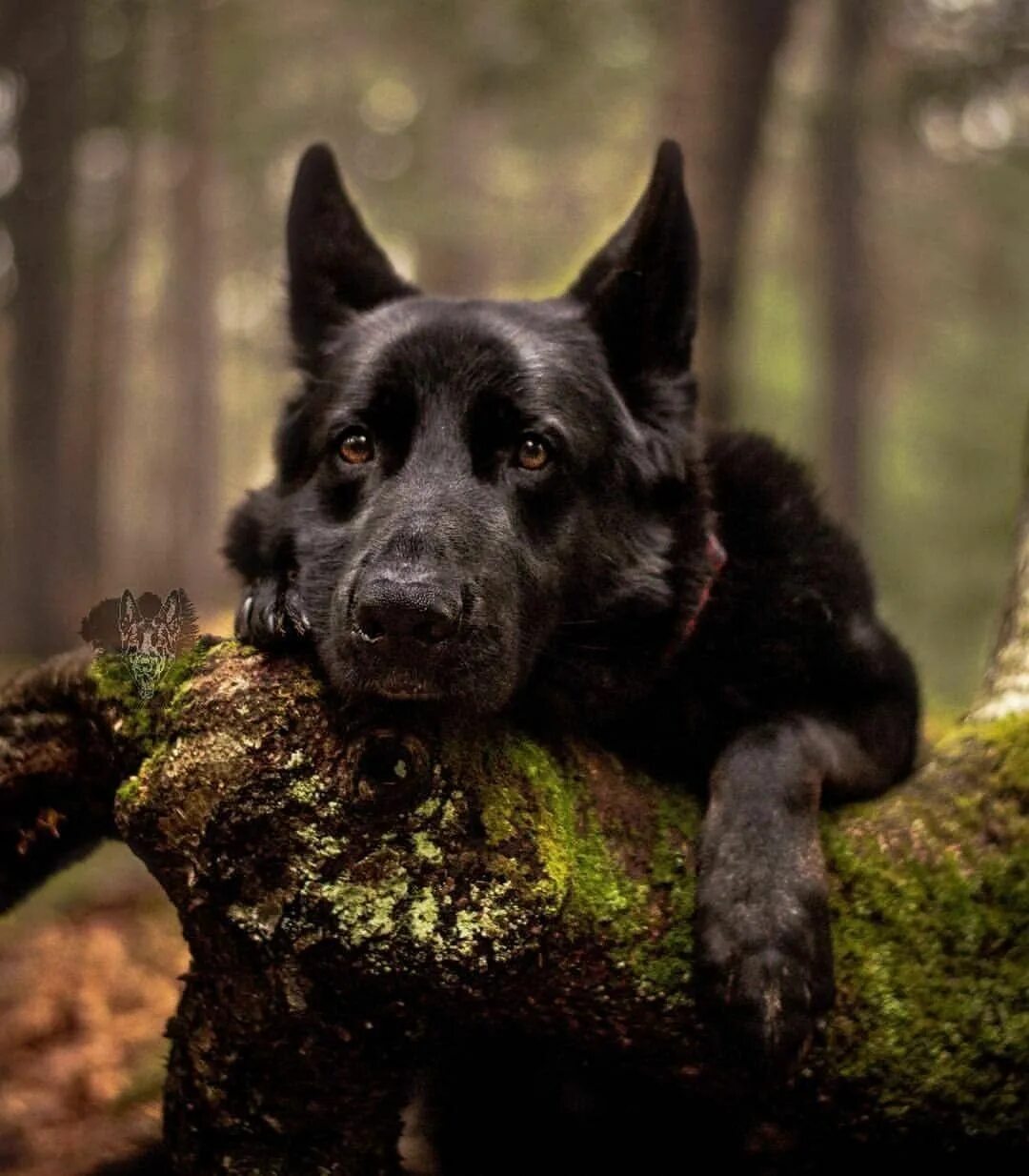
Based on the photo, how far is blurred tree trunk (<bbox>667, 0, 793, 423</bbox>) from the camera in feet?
25.7

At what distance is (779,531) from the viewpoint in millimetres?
3547

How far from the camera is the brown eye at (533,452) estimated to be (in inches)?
123

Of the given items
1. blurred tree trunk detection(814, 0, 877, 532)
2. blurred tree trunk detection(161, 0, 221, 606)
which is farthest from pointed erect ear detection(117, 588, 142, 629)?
blurred tree trunk detection(161, 0, 221, 606)

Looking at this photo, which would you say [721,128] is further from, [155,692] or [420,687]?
[155,692]

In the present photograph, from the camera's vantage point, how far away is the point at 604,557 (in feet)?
10.5

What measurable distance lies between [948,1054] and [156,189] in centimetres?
2245

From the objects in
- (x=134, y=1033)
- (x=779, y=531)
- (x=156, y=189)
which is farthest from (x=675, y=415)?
(x=156, y=189)

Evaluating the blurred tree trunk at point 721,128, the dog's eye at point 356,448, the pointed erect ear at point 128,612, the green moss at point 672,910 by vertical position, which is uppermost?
the blurred tree trunk at point 721,128

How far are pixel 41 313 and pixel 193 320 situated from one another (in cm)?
873

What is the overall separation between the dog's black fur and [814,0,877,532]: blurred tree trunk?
981cm

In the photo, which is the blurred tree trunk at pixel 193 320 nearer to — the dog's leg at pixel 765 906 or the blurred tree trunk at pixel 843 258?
the blurred tree trunk at pixel 843 258

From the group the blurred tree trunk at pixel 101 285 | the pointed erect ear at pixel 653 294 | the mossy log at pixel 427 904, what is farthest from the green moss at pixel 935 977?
the blurred tree trunk at pixel 101 285

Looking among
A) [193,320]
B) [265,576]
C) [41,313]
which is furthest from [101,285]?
[265,576]

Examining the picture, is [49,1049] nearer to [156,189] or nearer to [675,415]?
[675,415]
